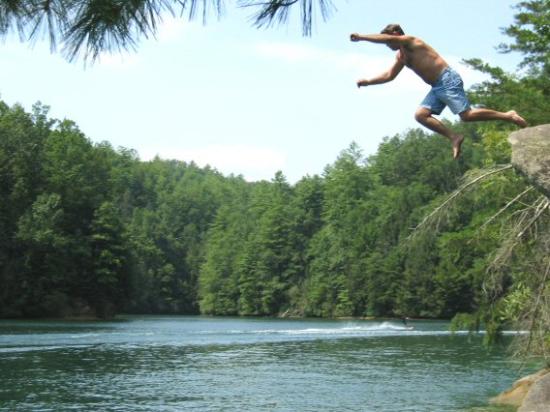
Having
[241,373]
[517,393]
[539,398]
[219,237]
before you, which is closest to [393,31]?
[539,398]

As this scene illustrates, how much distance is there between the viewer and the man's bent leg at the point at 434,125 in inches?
286

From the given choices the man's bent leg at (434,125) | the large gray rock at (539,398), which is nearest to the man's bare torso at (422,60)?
the man's bent leg at (434,125)

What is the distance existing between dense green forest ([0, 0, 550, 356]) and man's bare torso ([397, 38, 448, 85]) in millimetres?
19193

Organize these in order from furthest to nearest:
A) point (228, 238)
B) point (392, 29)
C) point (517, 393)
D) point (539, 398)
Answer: point (228, 238) < point (517, 393) < point (539, 398) < point (392, 29)

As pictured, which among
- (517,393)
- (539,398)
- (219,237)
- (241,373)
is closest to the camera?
(539,398)

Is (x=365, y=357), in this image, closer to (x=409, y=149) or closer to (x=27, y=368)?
(x=27, y=368)

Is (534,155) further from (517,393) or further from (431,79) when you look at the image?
(517,393)

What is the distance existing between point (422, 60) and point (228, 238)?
10897 centimetres

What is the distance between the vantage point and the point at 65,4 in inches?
234

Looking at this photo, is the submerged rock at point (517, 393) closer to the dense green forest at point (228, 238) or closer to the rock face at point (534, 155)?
the dense green forest at point (228, 238)

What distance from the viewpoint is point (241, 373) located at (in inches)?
1256

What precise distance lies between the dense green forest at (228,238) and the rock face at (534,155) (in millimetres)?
18565

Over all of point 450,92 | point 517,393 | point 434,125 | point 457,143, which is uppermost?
point 450,92

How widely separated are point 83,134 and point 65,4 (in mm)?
77951
